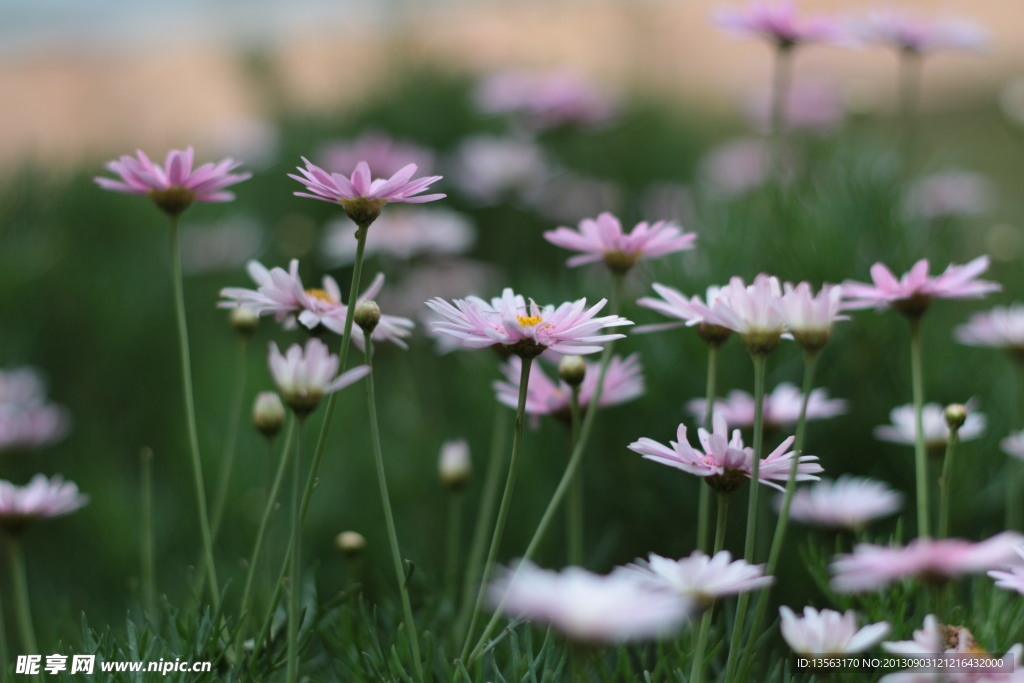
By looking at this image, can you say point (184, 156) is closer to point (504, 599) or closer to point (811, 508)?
point (504, 599)

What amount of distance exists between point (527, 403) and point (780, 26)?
0.48m

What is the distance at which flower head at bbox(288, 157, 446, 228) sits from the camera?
1.49 feet

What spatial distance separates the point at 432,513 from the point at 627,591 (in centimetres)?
64

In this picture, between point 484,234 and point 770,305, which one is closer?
point 770,305

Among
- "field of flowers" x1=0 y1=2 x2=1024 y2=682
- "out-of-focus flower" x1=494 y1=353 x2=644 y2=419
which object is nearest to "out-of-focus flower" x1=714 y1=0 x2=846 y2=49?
"field of flowers" x1=0 y1=2 x2=1024 y2=682

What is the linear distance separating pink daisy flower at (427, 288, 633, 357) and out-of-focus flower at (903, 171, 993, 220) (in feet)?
2.48

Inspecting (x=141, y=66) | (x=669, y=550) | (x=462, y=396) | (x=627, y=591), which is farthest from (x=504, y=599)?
(x=141, y=66)

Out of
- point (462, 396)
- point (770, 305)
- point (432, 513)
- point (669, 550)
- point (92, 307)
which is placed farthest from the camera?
point (92, 307)

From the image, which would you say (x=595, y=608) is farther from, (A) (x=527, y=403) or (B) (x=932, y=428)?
(B) (x=932, y=428)

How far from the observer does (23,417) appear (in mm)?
A: 822

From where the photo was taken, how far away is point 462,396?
3.49ft

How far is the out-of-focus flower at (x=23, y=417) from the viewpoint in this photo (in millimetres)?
765

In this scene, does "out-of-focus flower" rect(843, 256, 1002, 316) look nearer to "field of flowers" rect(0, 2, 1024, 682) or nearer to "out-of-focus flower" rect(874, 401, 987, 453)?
"field of flowers" rect(0, 2, 1024, 682)

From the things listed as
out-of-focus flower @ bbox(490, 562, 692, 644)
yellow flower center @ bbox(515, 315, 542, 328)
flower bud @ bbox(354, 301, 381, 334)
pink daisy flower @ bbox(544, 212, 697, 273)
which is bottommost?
out-of-focus flower @ bbox(490, 562, 692, 644)
